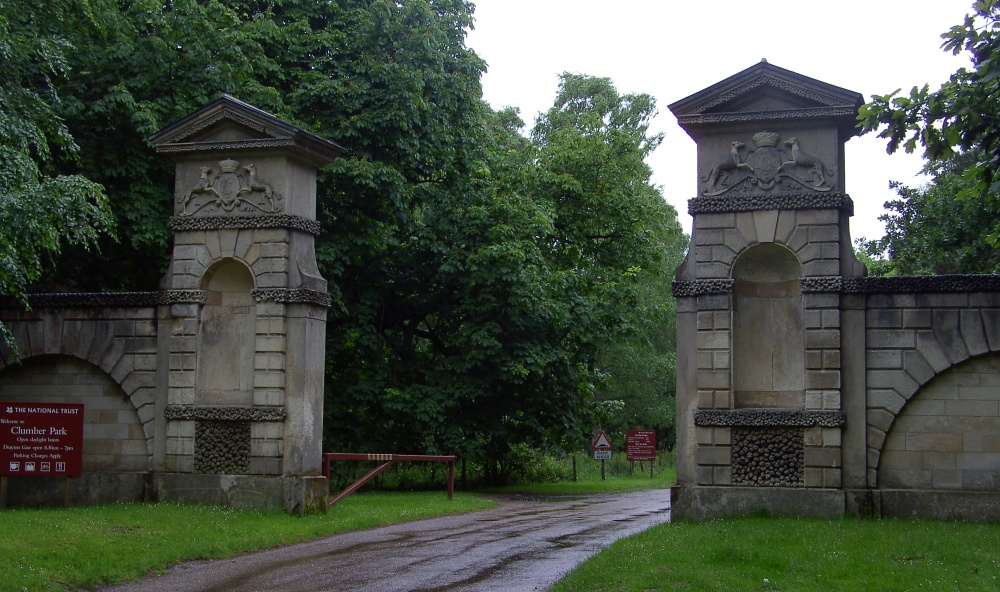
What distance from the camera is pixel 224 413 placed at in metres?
17.8

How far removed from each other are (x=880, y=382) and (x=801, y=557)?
4727 millimetres

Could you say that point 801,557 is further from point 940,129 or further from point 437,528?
point 437,528

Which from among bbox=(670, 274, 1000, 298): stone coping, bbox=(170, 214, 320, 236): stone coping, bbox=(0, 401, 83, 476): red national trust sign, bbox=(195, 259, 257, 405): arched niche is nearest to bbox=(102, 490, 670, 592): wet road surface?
bbox=(195, 259, 257, 405): arched niche

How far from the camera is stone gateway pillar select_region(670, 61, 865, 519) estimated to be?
16.0m

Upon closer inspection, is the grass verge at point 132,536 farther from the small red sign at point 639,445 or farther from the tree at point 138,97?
the small red sign at point 639,445

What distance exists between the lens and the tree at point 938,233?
24484 mm

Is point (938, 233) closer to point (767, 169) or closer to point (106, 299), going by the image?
point (767, 169)

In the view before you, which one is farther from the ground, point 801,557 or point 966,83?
point 966,83

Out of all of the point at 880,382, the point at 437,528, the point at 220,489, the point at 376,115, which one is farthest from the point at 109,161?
the point at 880,382

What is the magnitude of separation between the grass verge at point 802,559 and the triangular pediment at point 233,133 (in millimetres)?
7962

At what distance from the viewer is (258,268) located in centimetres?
1794

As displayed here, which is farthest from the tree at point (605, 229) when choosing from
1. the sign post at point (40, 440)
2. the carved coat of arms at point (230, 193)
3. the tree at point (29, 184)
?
the tree at point (29, 184)

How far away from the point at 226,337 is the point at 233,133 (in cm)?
326

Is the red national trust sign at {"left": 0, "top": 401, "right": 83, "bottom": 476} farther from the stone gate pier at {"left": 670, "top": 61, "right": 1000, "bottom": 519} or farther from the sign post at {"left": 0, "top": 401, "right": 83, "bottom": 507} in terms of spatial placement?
the stone gate pier at {"left": 670, "top": 61, "right": 1000, "bottom": 519}
